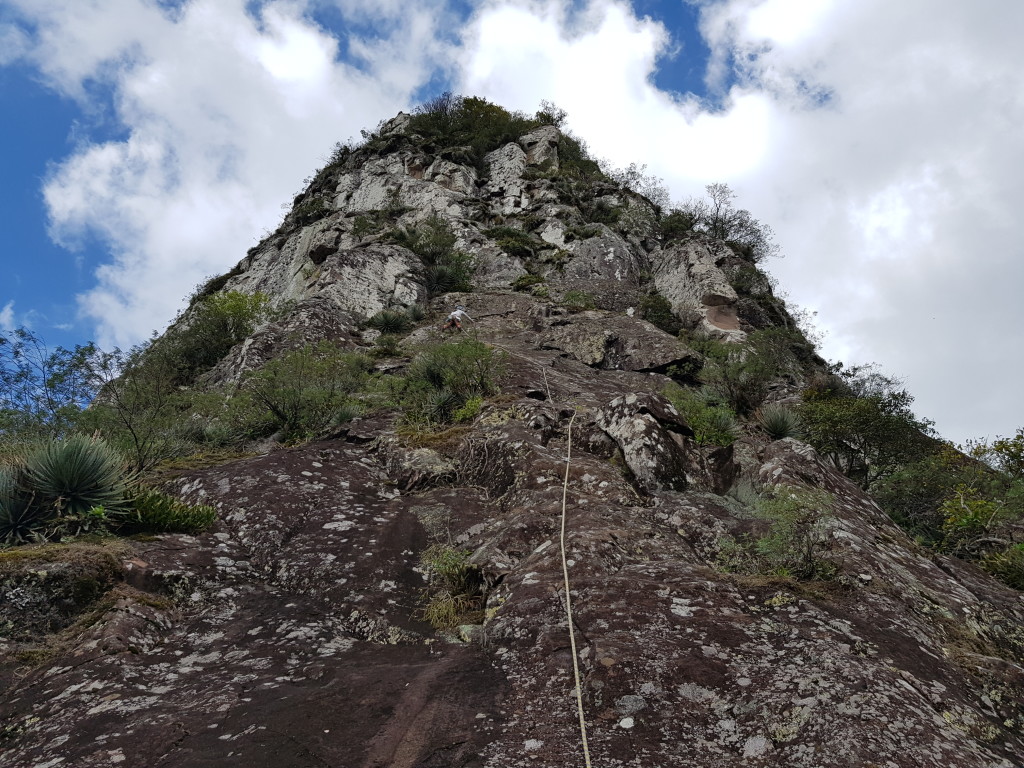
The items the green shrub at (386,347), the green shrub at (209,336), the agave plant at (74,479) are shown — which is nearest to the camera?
the agave plant at (74,479)

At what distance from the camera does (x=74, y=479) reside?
6.32 m

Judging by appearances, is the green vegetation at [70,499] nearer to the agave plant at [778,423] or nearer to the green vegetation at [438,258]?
the agave plant at [778,423]

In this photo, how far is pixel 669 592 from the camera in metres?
5.15

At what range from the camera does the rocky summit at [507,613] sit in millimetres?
3607

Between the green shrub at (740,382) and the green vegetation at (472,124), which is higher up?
the green vegetation at (472,124)

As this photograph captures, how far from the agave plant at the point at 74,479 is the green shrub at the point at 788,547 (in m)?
7.05

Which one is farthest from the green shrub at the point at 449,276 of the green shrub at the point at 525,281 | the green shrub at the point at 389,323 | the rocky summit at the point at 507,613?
the rocky summit at the point at 507,613

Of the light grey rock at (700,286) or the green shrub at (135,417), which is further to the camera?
the light grey rock at (700,286)

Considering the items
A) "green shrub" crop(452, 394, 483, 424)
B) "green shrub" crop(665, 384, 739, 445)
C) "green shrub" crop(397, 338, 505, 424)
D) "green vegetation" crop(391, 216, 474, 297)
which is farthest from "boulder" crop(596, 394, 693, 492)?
"green vegetation" crop(391, 216, 474, 297)

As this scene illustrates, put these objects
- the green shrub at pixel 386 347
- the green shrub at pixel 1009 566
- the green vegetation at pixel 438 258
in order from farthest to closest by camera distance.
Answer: the green vegetation at pixel 438 258 → the green shrub at pixel 386 347 → the green shrub at pixel 1009 566

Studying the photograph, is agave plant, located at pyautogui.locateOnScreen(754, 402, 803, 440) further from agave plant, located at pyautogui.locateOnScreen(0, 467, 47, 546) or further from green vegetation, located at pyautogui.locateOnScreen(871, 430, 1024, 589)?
agave plant, located at pyautogui.locateOnScreen(0, 467, 47, 546)

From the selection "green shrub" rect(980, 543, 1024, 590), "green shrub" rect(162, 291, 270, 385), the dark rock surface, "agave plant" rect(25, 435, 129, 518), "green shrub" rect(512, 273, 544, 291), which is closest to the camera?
the dark rock surface

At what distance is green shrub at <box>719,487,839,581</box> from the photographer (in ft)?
18.6

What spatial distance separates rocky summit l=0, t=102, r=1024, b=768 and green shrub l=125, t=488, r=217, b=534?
0.21m
